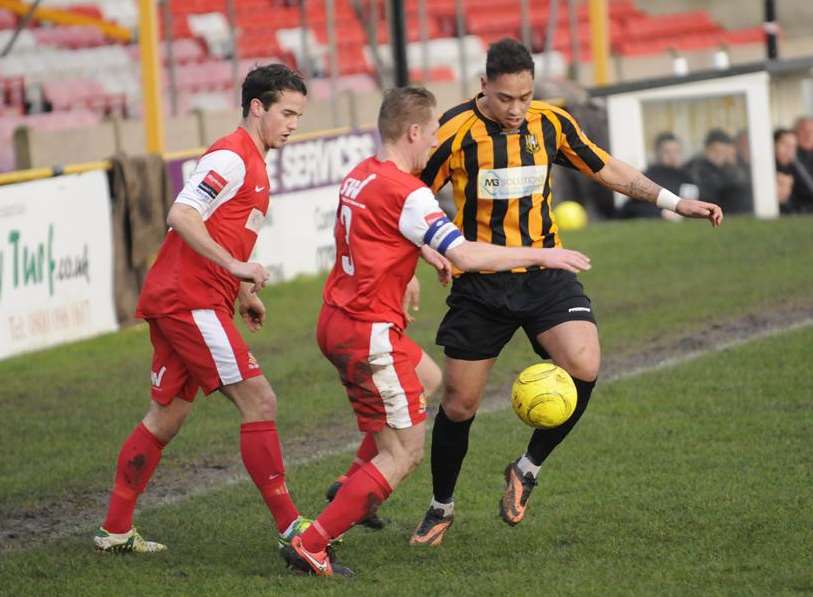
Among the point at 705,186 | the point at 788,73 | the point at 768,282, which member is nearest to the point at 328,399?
the point at 768,282

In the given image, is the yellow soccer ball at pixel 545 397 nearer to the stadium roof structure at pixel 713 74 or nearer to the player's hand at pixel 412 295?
the player's hand at pixel 412 295

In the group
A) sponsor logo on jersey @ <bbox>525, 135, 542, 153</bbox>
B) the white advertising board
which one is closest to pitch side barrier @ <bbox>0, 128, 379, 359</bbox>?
the white advertising board

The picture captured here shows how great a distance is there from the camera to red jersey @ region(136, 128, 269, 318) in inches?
241

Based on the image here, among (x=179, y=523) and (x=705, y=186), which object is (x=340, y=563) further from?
(x=705, y=186)

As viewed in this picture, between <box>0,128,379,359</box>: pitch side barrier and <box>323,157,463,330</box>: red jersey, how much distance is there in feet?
20.8

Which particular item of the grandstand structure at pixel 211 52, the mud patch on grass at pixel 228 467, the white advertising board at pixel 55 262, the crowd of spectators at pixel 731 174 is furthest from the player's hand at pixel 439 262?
the crowd of spectators at pixel 731 174

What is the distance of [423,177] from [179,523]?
1907mm

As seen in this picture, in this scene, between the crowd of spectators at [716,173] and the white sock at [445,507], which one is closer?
the white sock at [445,507]

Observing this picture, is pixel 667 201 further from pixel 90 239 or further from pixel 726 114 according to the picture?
pixel 726 114

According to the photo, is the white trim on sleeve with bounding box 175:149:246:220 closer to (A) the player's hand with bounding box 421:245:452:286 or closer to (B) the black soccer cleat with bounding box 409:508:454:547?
(A) the player's hand with bounding box 421:245:452:286

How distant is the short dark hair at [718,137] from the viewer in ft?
60.2

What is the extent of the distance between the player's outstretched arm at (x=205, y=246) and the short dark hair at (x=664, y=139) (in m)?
13.3

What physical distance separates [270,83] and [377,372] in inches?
48.9

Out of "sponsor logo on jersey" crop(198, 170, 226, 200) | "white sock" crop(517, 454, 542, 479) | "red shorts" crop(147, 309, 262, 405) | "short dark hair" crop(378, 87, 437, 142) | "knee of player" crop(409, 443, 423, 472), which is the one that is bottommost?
"white sock" crop(517, 454, 542, 479)
